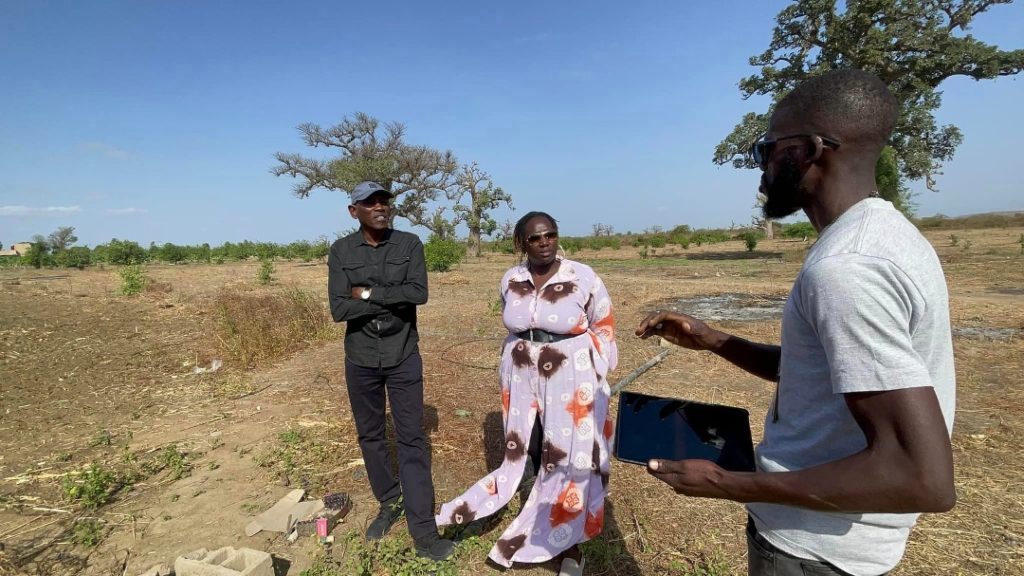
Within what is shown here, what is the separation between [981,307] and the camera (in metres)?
8.40

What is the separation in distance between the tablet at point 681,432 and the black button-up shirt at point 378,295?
5.56 ft

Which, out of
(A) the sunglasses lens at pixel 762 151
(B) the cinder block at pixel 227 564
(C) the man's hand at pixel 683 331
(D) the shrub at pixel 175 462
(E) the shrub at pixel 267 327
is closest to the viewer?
(A) the sunglasses lens at pixel 762 151

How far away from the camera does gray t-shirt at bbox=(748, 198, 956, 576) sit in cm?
83

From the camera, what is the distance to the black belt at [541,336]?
2828 mm

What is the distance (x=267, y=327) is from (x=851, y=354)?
26.7 ft

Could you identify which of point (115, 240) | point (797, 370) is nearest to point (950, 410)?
point (797, 370)

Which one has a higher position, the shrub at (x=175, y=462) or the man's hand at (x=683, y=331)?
the man's hand at (x=683, y=331)

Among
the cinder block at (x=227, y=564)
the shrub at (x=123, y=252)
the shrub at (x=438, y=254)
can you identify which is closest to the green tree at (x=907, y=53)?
the shrub at (x=438, y=254)

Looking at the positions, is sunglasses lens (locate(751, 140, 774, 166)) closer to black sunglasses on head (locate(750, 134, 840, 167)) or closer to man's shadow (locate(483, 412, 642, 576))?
black sunglasses on head (locate(750, 134, 840, 167))

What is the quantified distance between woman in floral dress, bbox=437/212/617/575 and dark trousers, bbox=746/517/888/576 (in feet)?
5.14

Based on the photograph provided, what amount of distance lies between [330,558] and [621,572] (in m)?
1.73

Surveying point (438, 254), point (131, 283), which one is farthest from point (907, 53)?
point (131, 283)

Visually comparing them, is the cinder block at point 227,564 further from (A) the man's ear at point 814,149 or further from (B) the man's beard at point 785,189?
(A) the man's ear at point 814,149

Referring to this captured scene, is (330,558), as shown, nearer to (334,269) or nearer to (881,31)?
(334,269)
